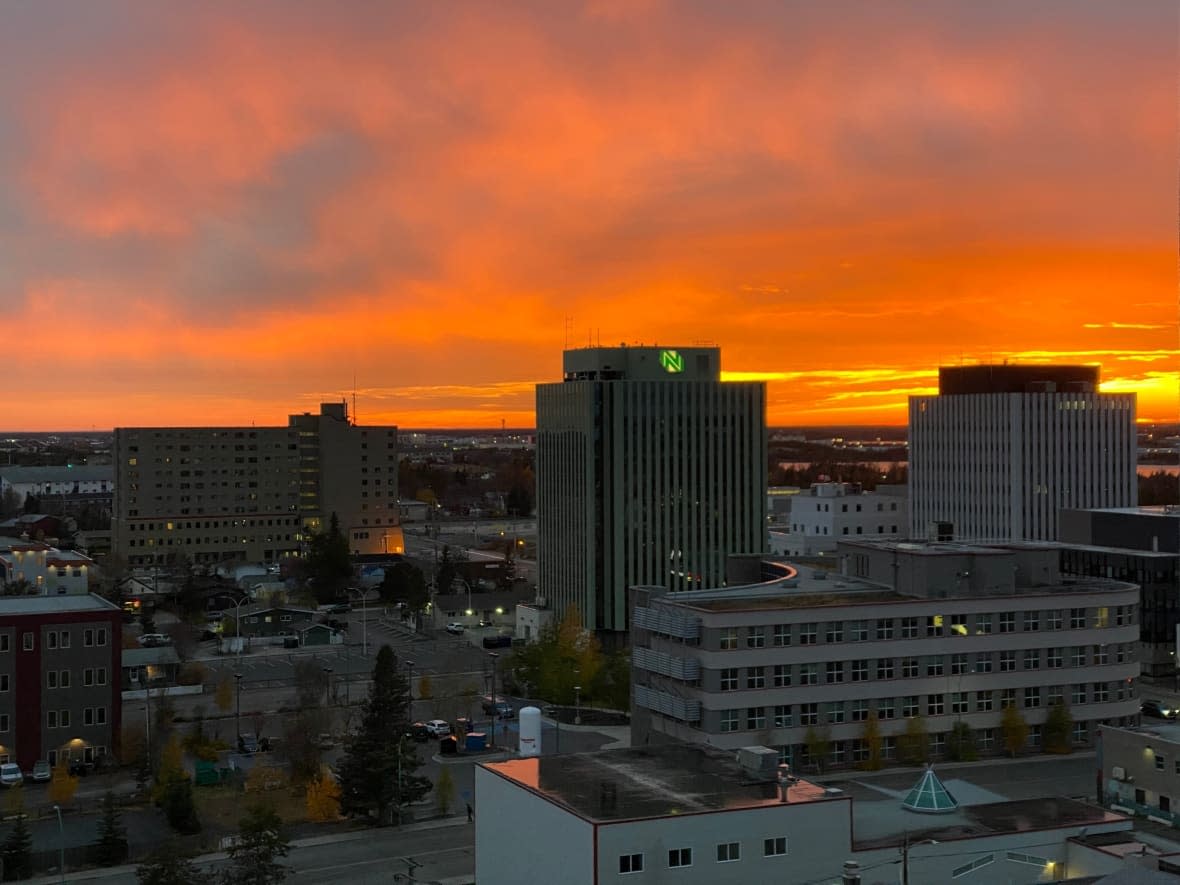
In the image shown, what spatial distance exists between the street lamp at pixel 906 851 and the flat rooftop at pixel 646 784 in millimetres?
1605

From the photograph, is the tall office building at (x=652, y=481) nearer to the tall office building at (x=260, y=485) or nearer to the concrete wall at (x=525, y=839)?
the concrete wall at (x=525, y=839)

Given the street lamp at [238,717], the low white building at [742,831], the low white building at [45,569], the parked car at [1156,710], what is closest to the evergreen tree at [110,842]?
the low white building at [742,831]

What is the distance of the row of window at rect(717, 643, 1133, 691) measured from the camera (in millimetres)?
41594

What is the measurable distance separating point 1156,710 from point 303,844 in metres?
31.7

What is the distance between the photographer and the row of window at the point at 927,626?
41.7m

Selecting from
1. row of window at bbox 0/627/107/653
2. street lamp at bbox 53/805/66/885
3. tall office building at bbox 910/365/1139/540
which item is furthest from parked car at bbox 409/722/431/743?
tall office building at bbox 910/365/1139/540

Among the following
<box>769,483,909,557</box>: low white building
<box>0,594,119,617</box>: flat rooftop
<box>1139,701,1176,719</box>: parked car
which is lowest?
<box>1139,701,1176,719</box>: parked car

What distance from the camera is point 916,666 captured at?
43562mm

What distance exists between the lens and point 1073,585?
47406 mm

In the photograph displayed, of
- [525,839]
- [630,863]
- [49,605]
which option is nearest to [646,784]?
[525,839]

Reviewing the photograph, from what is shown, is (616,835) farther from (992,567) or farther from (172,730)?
(172,730)

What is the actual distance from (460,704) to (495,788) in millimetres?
25264

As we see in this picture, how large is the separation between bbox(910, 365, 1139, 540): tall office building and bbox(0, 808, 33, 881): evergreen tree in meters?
59.5

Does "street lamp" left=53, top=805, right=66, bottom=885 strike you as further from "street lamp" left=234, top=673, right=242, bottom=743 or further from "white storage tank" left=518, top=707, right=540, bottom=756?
"white storage tank" left=518, top=707, right=540, bottom=756
